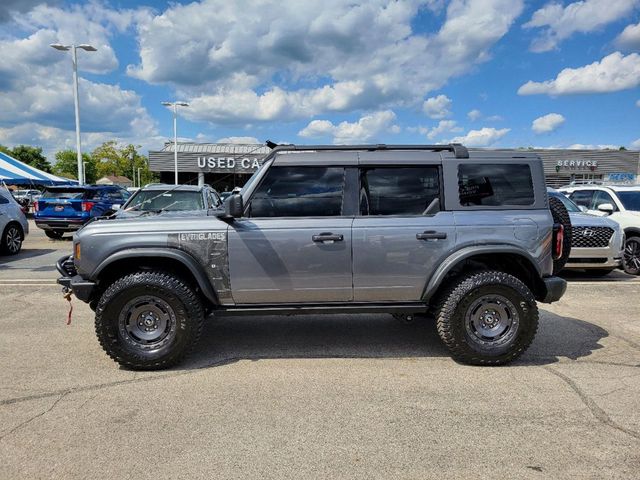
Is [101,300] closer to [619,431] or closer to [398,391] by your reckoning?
[398,391]

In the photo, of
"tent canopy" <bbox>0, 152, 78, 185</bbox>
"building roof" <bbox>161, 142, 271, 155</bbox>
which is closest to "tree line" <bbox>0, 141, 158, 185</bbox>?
"building roof" <bbox>161, 142, 271, 155</bbox>

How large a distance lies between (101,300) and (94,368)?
26.5 inches

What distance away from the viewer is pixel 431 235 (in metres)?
4.30

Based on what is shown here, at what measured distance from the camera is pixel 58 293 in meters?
7.39

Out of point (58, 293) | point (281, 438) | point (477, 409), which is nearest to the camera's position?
point (281, 438)

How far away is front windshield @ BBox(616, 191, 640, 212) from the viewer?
388 inches

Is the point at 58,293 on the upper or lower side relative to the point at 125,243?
lower

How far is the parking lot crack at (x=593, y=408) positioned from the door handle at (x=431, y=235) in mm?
1563

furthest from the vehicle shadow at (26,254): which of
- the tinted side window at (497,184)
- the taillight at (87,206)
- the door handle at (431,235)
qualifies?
the tinted side window at (497,184)

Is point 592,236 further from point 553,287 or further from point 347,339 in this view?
point 347,339

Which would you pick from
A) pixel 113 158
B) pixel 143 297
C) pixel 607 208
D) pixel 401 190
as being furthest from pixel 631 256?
pixel 113 158

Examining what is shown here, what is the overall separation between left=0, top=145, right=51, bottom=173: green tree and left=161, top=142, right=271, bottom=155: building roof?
57774mm

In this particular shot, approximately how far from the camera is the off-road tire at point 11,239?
36.7 ft

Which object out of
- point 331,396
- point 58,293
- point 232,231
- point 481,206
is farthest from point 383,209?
point 58,293
